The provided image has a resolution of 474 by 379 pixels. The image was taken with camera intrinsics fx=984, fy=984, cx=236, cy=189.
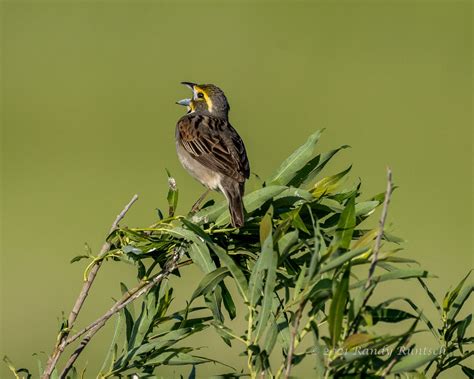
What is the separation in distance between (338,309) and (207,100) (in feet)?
15.7

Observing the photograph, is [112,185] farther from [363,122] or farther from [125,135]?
[363,122]

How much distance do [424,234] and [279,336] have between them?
416 inches

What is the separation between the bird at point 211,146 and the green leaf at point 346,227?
255cm

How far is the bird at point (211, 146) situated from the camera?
5.73 metres

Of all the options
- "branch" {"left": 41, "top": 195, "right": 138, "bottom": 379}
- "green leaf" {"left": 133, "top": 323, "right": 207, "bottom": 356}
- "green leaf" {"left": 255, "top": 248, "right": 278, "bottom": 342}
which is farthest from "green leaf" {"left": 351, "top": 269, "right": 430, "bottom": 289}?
"branch" {"left": 41, "top": 195, "right": 138, "bottom": 379}

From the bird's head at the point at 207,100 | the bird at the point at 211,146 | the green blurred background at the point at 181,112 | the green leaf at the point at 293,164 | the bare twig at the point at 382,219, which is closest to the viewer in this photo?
the bare twig at the point at 382,219

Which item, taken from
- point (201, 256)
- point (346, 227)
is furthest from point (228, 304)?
point (346, 227)

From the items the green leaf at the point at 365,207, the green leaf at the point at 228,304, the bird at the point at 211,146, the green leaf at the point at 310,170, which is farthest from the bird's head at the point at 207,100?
the green leaf at the point at 365,207

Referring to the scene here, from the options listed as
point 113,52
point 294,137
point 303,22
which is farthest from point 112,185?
point 303,22

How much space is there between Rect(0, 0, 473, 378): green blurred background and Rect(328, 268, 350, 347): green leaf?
210 inches

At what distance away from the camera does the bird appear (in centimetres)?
573

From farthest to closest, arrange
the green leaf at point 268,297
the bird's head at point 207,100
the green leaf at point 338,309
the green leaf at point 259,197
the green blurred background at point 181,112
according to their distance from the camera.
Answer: the green blurred background at point 181,112
the bird's head at point 207,100
the green leaf at point 259,197
the green leaf at point 268,297
the green leaf at point 338,309

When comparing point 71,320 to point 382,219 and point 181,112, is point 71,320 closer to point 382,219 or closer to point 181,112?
point 382,219

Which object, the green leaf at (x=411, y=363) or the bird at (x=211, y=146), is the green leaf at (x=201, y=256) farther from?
the bird at (x=211, y=146)
